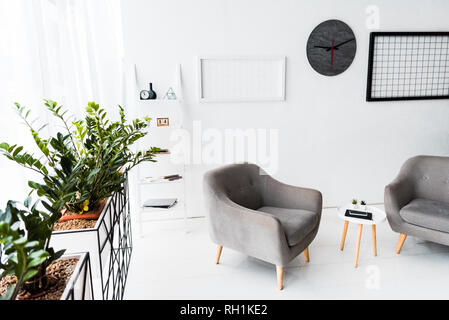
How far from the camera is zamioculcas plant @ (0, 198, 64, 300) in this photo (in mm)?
754

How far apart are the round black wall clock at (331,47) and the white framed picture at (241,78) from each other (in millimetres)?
356

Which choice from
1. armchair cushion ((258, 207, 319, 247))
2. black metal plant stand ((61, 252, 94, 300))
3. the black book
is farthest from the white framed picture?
black metal plant stand ((61, 252, 94, 300))

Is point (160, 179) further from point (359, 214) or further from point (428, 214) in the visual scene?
→ point (428, 214)

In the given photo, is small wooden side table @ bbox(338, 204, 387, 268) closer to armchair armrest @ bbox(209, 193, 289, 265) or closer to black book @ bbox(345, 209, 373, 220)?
black book @ bbox(345, 209, 373, 220)

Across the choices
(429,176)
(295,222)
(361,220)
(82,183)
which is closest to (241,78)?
(295,222)

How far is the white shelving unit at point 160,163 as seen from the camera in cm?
309

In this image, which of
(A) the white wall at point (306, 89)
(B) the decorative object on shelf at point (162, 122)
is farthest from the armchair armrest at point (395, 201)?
(B) the decorative object on shelf at point (162, 122)

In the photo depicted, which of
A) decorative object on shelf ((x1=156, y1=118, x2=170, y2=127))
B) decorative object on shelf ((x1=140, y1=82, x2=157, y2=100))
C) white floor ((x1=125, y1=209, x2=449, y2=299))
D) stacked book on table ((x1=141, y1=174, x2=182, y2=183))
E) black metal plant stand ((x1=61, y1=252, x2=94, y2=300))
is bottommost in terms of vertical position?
white floor ((x1=125, y1=209, x2=449, y2=299))

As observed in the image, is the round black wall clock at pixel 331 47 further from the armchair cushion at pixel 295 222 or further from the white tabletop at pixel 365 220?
the armchair cushion at pixel 295 222

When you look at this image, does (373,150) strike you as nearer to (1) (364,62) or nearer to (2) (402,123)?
(2) (402,123)

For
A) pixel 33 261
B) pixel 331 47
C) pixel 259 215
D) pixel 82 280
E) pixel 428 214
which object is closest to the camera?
pixel 33 261

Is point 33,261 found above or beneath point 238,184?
above

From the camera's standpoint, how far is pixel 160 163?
3242mm

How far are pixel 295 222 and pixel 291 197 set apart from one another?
0.38 metres
